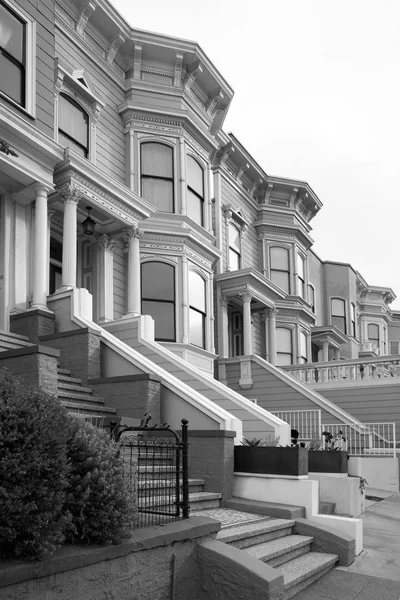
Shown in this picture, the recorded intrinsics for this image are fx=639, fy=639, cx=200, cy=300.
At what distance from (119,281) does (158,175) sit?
11.2 ft

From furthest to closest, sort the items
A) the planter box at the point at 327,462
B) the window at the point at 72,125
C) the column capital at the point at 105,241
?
the column capital at the point at 105,241
the window at the point at 72,125
the planter box at the point at 327,462

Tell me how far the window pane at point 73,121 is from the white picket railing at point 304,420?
8978mm

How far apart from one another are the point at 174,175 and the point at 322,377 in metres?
8.37

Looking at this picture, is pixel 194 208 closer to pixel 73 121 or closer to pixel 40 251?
pixel 73 121

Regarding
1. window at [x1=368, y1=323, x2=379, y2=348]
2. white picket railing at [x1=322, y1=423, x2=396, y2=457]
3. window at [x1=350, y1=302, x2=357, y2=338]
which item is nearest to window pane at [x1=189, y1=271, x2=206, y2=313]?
white picket railing at [x1=322, y1=423, x2=396, y2=457]

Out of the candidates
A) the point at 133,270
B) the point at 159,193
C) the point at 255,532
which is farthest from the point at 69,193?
the point at 255,532

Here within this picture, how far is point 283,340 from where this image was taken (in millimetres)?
25750

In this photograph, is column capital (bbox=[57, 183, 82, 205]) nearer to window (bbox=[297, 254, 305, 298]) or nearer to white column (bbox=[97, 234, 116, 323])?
white column (bbox=[97, 234, 116, 323])

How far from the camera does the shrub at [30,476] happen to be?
441 centimetres

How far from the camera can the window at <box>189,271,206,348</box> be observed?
58.9 ft

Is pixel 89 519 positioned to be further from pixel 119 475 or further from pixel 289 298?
pixel 289 298

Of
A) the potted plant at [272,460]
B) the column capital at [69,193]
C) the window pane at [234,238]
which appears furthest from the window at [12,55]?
the window pane at [234,238]

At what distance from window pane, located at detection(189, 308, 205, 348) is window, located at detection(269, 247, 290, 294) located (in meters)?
8.67

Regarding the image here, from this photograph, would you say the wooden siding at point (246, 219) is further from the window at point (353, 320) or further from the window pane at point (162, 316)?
the window at point (353, 320)
